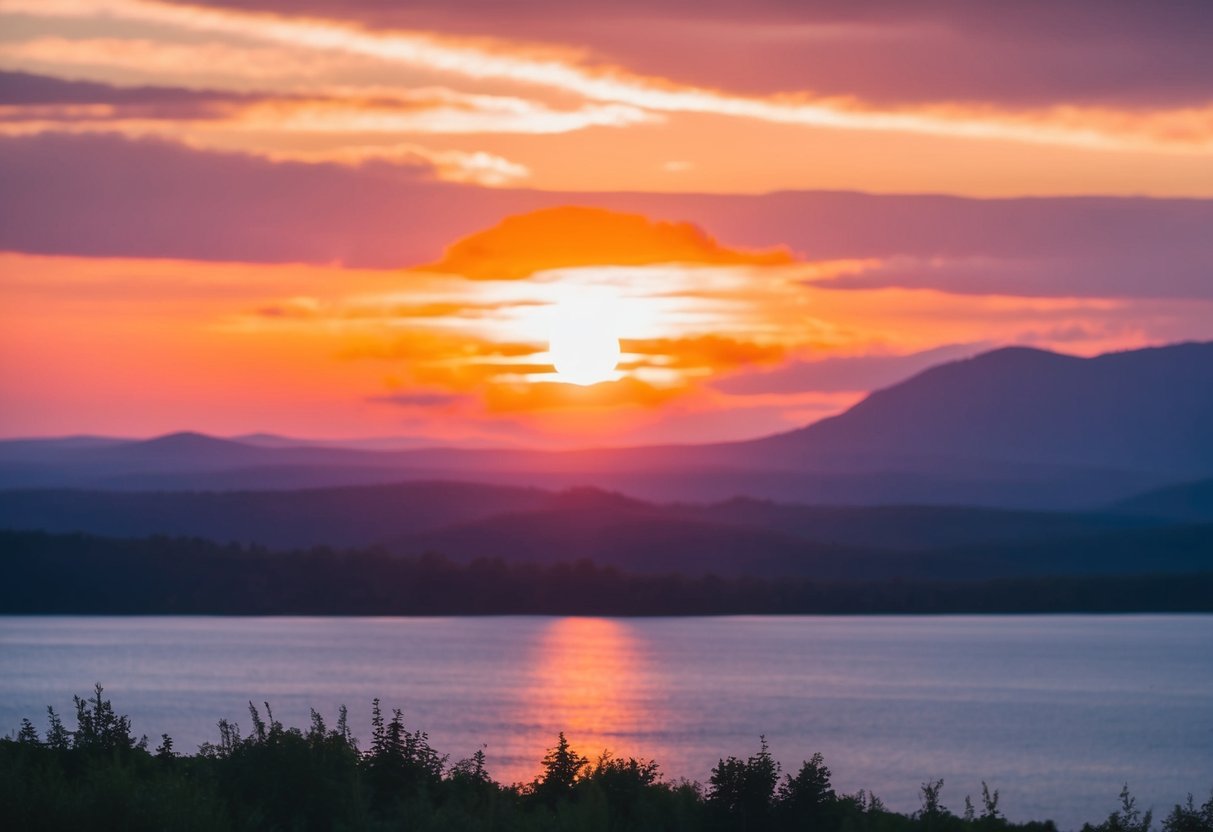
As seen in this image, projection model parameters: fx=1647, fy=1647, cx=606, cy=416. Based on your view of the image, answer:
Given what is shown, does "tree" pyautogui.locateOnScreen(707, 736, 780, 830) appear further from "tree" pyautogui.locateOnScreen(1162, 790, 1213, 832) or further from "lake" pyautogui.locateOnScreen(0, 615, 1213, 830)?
"lake" pyautogui.locateOnScreen(0, 615, 1213, 830)

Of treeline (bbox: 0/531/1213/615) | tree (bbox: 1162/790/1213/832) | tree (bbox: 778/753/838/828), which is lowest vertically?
tree (bbox: 1162/790/1213/832)

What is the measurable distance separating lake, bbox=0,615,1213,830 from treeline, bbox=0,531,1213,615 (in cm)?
400

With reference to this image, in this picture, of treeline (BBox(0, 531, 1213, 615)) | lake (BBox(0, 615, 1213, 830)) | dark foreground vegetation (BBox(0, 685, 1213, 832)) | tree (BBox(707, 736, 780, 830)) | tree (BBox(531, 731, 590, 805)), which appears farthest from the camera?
treeline (BBox(0, 531, 1213, 615))

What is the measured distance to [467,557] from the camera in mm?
194750

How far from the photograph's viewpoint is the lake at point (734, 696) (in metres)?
70.5

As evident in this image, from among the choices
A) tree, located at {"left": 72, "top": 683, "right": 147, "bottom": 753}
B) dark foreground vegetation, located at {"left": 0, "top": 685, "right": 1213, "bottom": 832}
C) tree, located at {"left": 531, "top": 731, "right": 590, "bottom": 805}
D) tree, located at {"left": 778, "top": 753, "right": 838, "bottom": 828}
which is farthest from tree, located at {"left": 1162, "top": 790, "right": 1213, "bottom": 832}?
tree, located at {"left": 72, "top": 683, "right": 147, "bottom": 753}

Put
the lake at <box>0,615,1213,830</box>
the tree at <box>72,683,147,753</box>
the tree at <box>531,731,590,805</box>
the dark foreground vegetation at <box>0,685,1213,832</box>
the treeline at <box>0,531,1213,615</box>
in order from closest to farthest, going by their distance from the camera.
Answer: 1. the dark foreground vegetation at <box>0,685,1213,832</box>
2. the tree at <box>72,683,147,753</box>
3. the tree at <box>531,731,590,805</box>
4. the lake at <box>0,615,1213,830</box>
5. the treeline at <box>0,531,1213,615</box>

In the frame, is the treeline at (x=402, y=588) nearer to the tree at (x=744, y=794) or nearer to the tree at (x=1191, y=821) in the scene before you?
the tree at (x=1191, y=821)

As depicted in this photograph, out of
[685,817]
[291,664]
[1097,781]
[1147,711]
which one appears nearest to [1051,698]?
[1147,711]

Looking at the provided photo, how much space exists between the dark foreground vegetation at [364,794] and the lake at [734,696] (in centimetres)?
3418

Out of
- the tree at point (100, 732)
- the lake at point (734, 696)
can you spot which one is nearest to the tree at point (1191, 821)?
the tree at point (100, 732)

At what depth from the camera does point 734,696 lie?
4230 inches

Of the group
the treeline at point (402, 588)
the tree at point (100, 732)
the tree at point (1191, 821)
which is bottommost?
the tree at point (1191, 821)

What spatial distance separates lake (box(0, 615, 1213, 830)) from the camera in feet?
231
